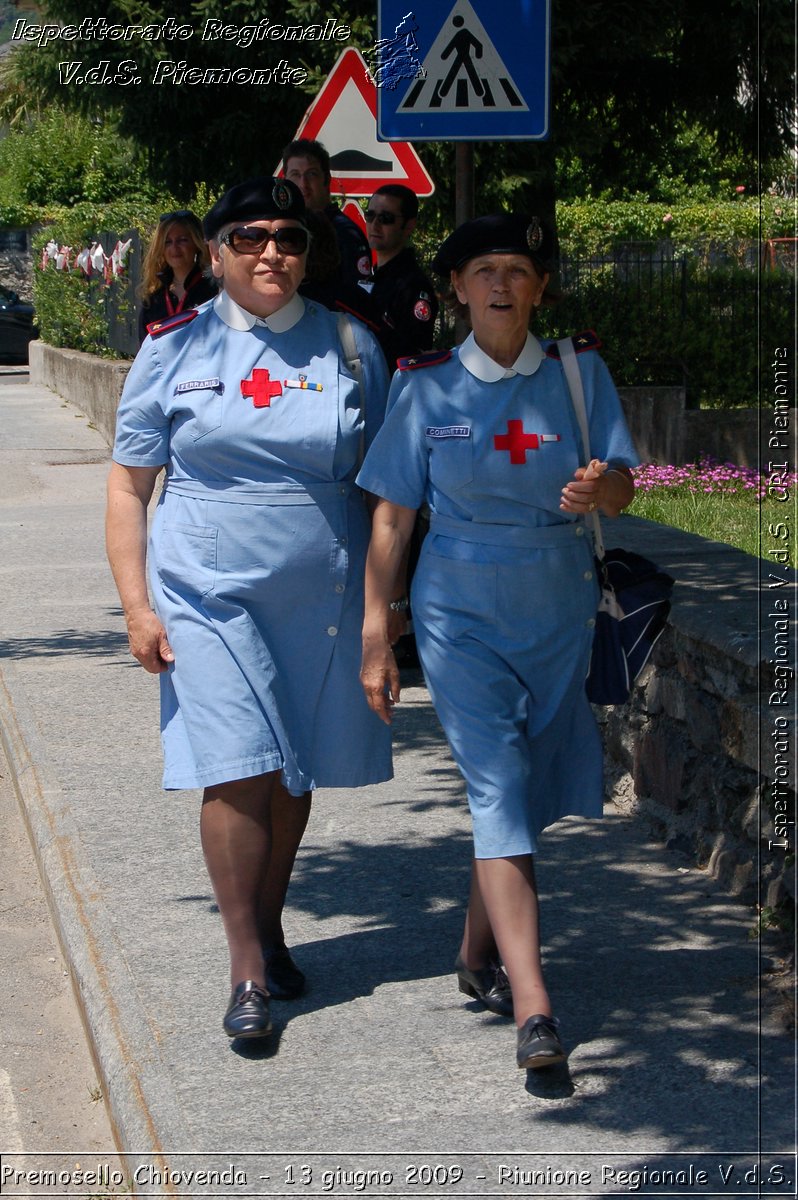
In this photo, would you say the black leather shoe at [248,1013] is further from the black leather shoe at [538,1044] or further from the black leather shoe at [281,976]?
the black leather shoe at [538,1044]

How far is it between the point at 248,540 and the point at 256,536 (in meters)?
0.02

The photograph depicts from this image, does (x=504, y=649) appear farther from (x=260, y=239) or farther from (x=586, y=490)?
(x=260, y=239)

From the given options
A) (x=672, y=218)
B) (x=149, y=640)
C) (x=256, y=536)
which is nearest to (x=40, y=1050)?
(x=149, y=640)

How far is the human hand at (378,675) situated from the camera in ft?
13.4

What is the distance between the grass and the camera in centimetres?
1075

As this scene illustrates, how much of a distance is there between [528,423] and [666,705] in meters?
1.74

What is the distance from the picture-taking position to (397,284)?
22.8 ft

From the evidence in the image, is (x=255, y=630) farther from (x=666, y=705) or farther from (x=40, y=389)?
(x=40, y=389)

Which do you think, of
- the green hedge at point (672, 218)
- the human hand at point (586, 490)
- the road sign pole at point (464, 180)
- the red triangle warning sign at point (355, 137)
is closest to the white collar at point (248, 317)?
the human hand at point (586, 490)

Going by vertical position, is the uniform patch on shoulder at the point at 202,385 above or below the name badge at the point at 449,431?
above

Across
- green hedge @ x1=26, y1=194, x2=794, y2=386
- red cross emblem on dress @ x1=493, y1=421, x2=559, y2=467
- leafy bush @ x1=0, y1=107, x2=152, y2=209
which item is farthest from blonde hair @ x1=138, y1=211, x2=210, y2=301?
leafy bush @ x1=0, y1=107, x2=152, y2=209

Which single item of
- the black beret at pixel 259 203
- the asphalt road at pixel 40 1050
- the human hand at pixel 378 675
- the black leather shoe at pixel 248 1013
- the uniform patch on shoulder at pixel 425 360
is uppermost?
the black beret at pixel 259 203

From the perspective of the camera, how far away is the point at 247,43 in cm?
1277

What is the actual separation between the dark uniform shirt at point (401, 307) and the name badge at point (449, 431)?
9.67 ft
